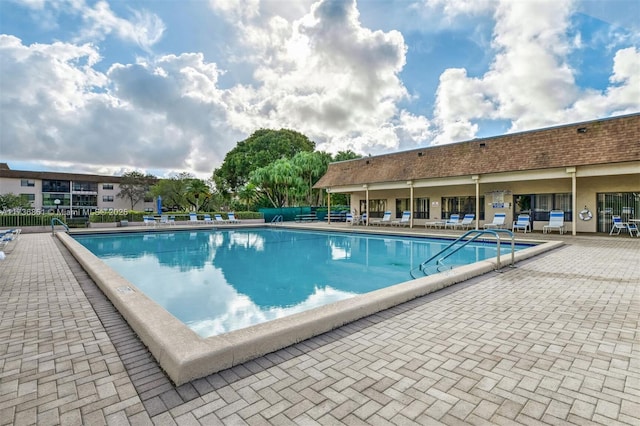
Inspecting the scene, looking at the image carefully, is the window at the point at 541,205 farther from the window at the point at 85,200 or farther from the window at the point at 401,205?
the window at the point at 85,200

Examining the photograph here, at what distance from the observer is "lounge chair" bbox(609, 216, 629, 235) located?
1311 centimetres

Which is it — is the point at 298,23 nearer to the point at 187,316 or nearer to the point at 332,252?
the point at 332,252

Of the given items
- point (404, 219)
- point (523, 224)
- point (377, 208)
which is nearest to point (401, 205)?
point (404, 219)

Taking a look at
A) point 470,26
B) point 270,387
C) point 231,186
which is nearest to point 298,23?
point 470,26

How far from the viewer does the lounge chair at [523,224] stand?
14766mm

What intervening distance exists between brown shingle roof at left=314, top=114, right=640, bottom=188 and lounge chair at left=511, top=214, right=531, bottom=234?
2.64 metres

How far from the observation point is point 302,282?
729 centimetres

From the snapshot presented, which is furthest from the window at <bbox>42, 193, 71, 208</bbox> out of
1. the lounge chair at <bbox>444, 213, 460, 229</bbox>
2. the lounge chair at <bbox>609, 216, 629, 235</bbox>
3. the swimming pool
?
the lounge chair at <bbox>609, 216, 629, 235</bbox>

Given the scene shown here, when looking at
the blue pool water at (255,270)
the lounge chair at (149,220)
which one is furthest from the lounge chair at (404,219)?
the lounge chair at (149,220)

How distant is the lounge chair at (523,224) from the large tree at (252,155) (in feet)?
80.3

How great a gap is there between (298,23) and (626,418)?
1559 centimetres

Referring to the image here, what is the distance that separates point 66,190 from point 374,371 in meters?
60.1

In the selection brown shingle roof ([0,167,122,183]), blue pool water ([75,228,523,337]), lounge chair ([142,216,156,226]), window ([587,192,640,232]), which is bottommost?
blue pool water ([75,228,523,337])

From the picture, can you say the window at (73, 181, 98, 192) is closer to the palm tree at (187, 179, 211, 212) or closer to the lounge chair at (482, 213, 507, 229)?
the palm tree at (187, 179, 211, 212)
